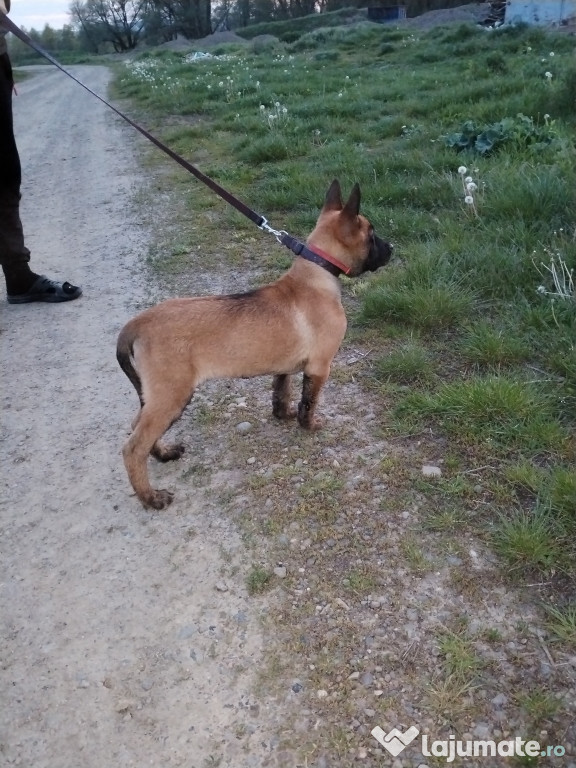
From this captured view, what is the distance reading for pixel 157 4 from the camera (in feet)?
211

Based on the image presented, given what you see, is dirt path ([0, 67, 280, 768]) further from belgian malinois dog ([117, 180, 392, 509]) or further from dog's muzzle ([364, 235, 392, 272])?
dog's muzzle ([364, 235, 392, 272])

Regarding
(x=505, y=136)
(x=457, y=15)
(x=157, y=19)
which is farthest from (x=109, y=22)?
(x=505, y=136)

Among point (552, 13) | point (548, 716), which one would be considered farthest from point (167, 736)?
point (552, 13)

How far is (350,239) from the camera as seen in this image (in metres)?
3.28

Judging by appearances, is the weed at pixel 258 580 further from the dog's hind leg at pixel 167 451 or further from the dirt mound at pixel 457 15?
the dirt mound at pixel 457 15

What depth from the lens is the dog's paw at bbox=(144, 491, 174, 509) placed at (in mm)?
2979

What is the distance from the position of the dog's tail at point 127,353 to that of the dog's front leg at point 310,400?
2.91 ft

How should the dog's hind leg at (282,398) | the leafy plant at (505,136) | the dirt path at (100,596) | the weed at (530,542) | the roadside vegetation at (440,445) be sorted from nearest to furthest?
the dirt path at (100,596) < the roadside vegetation at (440,445) < the weed at (530,542) < the dog's hind leg at (282,398) < the leafy plant at (505,136)

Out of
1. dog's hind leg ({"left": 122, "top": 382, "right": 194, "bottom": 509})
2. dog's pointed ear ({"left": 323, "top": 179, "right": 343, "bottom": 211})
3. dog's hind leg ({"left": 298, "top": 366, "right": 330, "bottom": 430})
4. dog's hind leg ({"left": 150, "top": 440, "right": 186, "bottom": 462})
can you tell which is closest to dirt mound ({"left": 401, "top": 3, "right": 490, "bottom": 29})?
dog's pointed ear ({"left": 323, "top": 179, "right": 343, "bottom": 211})

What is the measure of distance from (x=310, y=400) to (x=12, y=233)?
3.17 m

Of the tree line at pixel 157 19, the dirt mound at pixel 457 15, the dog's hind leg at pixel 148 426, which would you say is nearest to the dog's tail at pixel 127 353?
the dog's hind leg at pixel 148 426

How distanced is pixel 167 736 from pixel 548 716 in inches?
49.1

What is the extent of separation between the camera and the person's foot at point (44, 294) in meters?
5.23

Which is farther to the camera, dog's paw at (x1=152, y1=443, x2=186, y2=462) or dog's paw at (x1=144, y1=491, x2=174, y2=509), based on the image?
dog's paw at (x1=152, y1=443, x2=186, y2=462)
